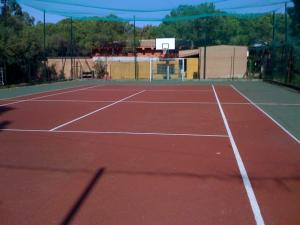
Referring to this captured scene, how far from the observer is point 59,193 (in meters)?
5.59

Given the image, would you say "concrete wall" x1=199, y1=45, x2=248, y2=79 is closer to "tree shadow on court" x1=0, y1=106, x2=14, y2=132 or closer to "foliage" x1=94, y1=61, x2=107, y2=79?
"foliage" x1=94, y1=61, x2=107, y2=79

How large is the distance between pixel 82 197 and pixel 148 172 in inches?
56.4

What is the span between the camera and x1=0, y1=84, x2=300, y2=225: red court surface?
4887 mm

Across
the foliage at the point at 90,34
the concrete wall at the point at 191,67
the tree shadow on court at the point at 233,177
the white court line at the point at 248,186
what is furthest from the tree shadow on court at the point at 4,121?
the concrete wall at the point at 191,67

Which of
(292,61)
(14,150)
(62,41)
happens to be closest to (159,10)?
(292,61)

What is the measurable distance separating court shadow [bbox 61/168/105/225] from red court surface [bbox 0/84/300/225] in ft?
0.04

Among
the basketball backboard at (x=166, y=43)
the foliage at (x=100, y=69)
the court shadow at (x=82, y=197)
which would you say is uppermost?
the basketball backboard at (x=166, y=43)

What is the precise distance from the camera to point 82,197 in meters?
5.43

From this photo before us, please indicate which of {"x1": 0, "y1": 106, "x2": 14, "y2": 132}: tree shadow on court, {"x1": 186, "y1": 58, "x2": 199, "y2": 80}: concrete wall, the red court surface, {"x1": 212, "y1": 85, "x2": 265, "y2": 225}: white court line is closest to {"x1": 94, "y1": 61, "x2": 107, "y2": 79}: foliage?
{"x1": 186, "y1": 58, "x2": 199, "y2": 80}: concrete wall

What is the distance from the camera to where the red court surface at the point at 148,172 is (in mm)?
4887

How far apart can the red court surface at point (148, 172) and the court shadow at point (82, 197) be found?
0.04ft

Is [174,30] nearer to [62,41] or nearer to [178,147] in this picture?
[62,41]

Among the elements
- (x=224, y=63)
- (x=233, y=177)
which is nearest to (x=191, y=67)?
(x=224, y=63)

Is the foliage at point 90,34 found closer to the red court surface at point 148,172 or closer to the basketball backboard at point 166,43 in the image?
the basketball backboard at point 166,43
